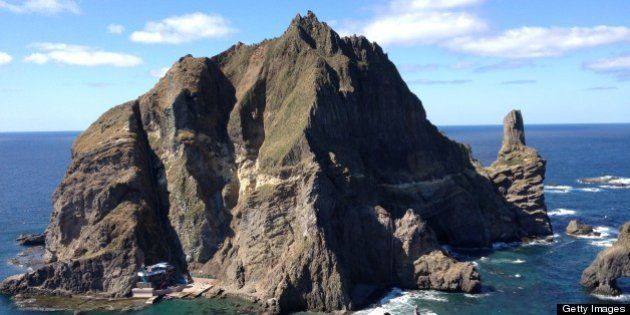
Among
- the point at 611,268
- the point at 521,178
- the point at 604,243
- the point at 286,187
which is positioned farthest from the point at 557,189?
the point at 286,187

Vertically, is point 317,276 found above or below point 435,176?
below

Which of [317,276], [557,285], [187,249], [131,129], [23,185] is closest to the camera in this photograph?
[317,276]

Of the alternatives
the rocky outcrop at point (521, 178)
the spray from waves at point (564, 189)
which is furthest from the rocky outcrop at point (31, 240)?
the spray from waves at point (564, 189)

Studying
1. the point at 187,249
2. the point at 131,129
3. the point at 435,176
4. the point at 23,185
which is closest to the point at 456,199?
the point at 435,176

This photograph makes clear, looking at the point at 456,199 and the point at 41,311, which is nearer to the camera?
the point at 41,311

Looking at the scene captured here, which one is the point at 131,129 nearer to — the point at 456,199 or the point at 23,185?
the point at 456,199

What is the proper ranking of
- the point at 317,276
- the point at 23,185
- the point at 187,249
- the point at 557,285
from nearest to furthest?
the point at 317,276 < the point at 557,285 < the point at 187,249 < the point at 23,185

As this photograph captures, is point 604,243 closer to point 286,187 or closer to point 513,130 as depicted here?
point 513,130
